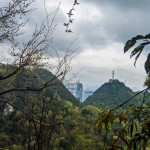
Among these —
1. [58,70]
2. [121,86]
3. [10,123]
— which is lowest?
[10,123]

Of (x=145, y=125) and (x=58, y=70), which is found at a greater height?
(x=58, y=70)

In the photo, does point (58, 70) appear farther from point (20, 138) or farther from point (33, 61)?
point (20, 138)

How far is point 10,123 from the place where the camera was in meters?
30.2

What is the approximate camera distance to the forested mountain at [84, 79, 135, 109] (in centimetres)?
7156

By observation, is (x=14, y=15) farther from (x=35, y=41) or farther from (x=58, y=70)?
(x=58, y=70)

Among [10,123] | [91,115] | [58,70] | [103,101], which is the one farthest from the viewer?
[103,101]

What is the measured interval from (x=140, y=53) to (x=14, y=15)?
3002 mm

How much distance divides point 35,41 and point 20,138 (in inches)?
1138

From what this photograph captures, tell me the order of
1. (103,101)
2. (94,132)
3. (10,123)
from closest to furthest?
(10,123), (94,132), (103,101)

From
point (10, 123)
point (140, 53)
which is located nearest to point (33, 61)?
point (140, 53)

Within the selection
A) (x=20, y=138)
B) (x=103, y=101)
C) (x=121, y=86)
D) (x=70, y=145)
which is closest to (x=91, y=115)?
(x=70, y=145)

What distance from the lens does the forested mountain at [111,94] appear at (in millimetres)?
71562

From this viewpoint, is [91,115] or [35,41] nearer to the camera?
[35,41]

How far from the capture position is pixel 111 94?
7675 centimetres
